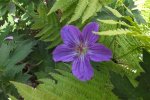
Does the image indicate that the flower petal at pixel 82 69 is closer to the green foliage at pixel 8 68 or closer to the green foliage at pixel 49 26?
the green foliage at pixel 49 26

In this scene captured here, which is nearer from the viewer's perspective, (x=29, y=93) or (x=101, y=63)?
(x=29, y=93)

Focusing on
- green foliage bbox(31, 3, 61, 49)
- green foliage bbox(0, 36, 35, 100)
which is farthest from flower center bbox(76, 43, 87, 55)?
green foliage bbox(0, 36, 35, 100)

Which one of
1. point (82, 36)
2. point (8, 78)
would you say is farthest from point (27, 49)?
point (82, 36)

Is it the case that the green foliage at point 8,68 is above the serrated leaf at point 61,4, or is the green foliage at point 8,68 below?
below

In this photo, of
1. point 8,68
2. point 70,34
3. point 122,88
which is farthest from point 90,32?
point 8,68

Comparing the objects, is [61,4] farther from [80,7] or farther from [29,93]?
[29,93]

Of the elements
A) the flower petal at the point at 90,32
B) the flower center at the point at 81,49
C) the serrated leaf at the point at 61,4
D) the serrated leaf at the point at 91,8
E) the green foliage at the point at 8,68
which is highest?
the serrated leaf at the point at 61,4

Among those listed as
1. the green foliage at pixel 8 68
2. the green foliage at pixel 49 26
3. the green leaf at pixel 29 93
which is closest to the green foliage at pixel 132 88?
the green leaf at pixel 29 93
